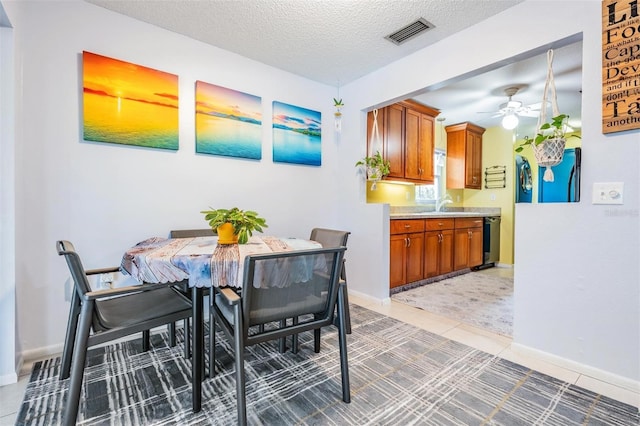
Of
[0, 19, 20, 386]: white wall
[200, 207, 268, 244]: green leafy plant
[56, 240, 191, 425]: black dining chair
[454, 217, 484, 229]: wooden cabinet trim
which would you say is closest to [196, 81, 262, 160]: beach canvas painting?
[200, 207, 268, 244]: green leafy plant

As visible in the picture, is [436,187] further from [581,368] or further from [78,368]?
[78,368]

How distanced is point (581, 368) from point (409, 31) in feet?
8.94

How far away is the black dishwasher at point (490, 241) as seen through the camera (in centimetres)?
489

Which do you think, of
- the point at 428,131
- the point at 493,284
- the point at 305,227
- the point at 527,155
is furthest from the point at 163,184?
the point at 527,155

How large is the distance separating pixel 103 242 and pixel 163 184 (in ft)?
2.01

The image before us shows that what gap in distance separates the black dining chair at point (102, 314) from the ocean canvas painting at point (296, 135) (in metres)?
1.82

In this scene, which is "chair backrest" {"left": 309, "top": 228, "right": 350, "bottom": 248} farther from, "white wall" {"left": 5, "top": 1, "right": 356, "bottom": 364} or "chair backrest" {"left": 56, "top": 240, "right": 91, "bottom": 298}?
"chair backrest" {"left": 56, "top": 240, "right": 91, "bottom": 298}

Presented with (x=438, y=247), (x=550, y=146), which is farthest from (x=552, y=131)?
(x=438, y=247)

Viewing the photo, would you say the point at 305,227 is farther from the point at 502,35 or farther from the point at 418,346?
the point at 502,35

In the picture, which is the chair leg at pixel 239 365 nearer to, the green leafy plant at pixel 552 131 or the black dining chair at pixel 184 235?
the black dining chair at pixel 184 235

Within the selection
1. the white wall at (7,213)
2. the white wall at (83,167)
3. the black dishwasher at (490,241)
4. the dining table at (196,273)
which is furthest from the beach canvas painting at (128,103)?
the black dishwasher at (490,241)

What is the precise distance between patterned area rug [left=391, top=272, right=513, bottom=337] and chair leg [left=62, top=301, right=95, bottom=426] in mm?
2759

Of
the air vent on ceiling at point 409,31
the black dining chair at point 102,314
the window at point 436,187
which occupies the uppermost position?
the air vent on ceiling at point 409,31

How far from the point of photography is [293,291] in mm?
1374
